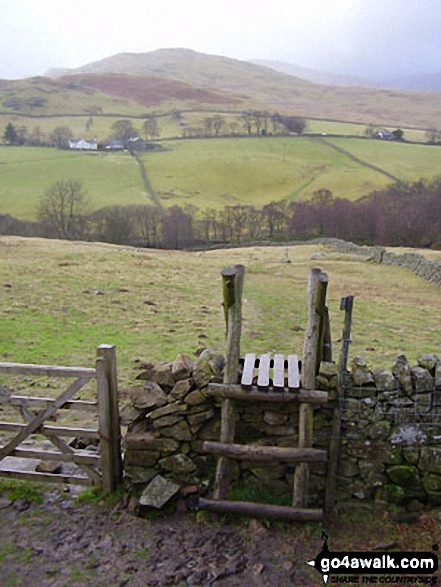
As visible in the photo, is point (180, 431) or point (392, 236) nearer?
point (180, 431)

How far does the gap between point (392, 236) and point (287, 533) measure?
55150mm

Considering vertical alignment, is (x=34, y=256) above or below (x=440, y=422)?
below

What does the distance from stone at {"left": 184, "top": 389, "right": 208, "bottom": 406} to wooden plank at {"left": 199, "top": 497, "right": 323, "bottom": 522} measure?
1.34 meters

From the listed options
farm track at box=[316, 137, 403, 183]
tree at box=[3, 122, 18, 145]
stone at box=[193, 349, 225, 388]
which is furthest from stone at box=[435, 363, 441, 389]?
tree at box=[3, 122, 18, 145]

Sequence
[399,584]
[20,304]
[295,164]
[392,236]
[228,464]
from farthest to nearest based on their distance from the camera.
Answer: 1. [295,164]
2. [392,236]
3. [20,304]
4. [228,464]
5. [399,584]

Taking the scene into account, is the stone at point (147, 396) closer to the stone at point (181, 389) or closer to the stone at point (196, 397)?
the stone at point (181, 389)

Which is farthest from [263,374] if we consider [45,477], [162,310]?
[162,310]


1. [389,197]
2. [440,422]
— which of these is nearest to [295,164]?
[389,197]

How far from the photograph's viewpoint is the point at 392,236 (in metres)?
57.5

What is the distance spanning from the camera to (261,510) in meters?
6.71

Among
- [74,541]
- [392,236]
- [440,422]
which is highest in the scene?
[440,422]

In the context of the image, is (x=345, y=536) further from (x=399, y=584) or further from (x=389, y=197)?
(x=389, y=197)

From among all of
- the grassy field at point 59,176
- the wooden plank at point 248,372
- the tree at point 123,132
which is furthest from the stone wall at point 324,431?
the tree at point 123,132

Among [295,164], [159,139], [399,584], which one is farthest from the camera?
[159,139]
